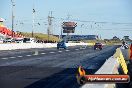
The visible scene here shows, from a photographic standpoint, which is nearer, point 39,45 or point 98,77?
point 98,77

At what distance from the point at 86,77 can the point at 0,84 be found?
848cm

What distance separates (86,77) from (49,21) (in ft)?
533

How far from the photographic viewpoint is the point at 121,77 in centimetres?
862

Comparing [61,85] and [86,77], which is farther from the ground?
[86,77]

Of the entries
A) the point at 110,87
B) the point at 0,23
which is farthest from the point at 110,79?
the point at 0,23

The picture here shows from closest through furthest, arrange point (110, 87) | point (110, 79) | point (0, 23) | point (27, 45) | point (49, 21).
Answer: point (110, 79) → point (110, 87) → point (27, 45) → point (0, 23) → point (49, 21)

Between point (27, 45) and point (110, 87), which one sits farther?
point (27, 45)

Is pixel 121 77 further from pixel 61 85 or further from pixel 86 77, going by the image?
pixel 61 85

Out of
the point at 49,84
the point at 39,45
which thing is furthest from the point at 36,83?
the point at 39,45

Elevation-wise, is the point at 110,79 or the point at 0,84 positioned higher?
the point at 110,79

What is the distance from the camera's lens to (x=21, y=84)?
16.6 metres

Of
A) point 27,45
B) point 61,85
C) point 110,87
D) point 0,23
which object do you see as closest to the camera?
point 110,87

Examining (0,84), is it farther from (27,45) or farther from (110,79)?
(27,45)

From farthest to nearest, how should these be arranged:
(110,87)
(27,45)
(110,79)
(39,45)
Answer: (39,45)
(27,45)
(110,87)
(110,79)
